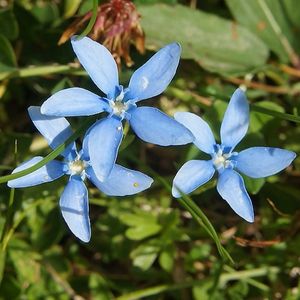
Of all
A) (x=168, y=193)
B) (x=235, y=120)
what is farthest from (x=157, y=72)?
(x=168, y=193)

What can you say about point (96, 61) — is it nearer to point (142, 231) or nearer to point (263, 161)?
point (263, 161)

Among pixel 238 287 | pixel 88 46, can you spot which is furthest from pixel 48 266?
pixel 88 46

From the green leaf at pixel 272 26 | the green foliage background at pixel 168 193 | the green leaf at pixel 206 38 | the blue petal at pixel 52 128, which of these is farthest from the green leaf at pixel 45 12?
the blue petal at pixel 52 128

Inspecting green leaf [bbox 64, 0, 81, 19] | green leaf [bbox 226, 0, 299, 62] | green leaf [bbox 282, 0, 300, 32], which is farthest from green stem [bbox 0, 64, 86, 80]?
green leaf [bbox 282, 0, 300, 32]

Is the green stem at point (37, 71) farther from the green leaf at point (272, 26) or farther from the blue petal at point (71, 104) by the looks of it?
the green leaf at point (272, 26)

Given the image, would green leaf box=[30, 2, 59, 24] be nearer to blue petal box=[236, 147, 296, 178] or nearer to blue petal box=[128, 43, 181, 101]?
blue petal box=[128, 43, 181, 101]

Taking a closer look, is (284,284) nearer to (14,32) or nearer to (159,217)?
(159,217)
